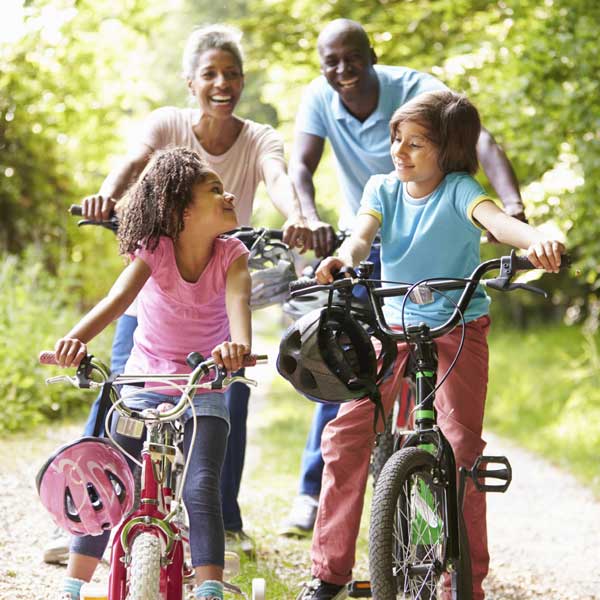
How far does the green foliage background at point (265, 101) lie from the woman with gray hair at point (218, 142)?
338 cm

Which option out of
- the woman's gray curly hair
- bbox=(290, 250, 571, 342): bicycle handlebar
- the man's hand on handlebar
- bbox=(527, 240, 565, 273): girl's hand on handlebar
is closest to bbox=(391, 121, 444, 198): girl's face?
bbox=(290, 250, 571, 342): bicycle handlebar

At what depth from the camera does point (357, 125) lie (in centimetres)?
453

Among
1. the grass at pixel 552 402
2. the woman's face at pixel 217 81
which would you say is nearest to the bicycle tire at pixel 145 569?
the woman's face at pixel 217 81

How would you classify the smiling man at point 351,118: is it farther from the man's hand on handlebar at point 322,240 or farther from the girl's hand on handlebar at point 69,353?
the girl's hand on handlebar at point 69,353

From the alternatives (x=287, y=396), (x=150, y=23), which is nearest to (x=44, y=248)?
(x=150, y=23)

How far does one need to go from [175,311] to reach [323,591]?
39.4 inches

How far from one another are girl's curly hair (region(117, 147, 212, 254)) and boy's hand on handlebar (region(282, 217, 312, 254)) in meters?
0.48

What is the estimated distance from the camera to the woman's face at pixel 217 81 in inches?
168

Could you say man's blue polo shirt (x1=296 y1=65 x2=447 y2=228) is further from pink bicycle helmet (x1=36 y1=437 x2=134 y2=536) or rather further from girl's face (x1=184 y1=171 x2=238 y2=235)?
pink bicycle helmet (x1=36 y1=437 x2=134 y2=536)

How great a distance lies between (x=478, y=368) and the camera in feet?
11.4

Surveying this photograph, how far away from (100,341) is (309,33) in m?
3.94

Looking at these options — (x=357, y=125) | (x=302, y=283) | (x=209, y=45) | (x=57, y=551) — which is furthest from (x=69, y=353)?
(x=357, y=125)

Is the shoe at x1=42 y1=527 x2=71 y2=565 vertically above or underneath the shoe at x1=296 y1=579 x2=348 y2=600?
above

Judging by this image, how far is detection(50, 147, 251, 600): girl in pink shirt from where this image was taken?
10.7 ft
